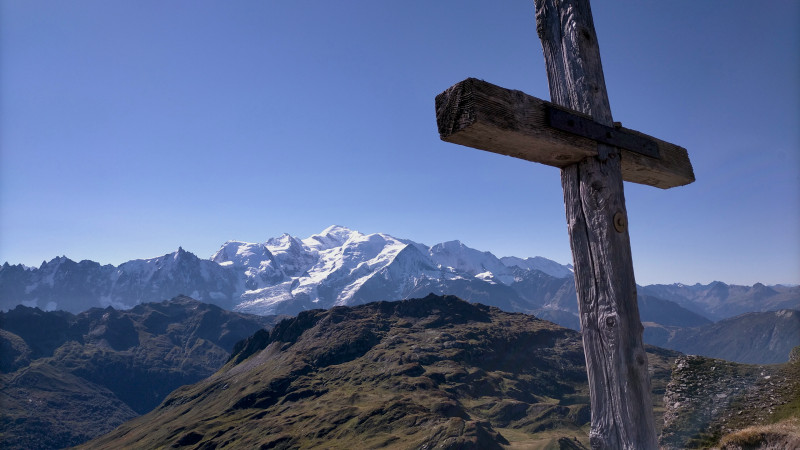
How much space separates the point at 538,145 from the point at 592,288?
164cm

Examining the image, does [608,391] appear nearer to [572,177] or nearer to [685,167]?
[572,177]

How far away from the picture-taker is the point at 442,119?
451 cm

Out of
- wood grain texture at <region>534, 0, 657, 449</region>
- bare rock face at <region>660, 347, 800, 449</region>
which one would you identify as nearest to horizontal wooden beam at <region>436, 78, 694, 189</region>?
wood grain texture at <region>534, 0, 657, 449</region>

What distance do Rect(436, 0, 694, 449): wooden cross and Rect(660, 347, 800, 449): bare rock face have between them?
2130cm

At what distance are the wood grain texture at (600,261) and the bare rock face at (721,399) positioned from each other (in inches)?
837

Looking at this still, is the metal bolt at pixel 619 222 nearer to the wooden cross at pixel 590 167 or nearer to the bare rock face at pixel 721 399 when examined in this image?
the wooden cross at pixel 590 167

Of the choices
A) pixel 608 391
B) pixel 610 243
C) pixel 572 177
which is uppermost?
pixel 572 177

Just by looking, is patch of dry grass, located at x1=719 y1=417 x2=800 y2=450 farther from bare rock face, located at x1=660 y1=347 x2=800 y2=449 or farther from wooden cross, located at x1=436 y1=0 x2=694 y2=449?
wooden cross, located at x1=436 y1=0 x2=694 y2=449

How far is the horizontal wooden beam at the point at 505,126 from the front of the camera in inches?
164

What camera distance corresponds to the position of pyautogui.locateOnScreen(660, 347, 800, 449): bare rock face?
22.5 meters

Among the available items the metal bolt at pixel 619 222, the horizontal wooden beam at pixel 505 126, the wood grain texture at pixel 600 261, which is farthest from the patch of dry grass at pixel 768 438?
the horizontal wooden beam at pixel 505 126

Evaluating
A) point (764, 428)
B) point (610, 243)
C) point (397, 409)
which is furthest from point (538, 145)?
point (397, 409)

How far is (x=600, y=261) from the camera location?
4848mm

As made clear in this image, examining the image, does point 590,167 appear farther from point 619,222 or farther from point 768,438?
point 768,438
